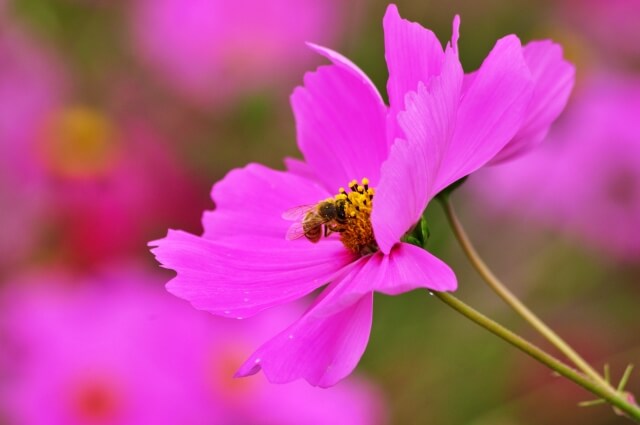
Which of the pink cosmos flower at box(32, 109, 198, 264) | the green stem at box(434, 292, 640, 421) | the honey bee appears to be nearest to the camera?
the green stem at box(434, 292, 640, 421)

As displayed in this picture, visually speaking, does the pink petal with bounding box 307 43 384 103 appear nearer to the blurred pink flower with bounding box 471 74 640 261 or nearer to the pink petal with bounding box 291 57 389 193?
the pink petal with bounding box 291 57 389 193

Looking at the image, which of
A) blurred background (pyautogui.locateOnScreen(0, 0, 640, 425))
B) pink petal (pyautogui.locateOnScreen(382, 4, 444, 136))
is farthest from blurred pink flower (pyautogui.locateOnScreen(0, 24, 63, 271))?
pink petal (pyautogui.locateOnScreen(382, 4, 444, 136))

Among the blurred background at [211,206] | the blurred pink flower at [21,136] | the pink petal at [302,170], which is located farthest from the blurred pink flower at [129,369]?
the pink petal at [302,170]

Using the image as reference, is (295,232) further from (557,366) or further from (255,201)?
(557,366)

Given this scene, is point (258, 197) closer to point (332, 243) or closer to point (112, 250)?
point (332, 243)

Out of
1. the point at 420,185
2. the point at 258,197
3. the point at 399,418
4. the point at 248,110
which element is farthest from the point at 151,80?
the point at 420,185

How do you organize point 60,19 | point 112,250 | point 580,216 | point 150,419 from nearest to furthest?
point 150,419 → point 112,250 → point 580,216 → point 60,19
